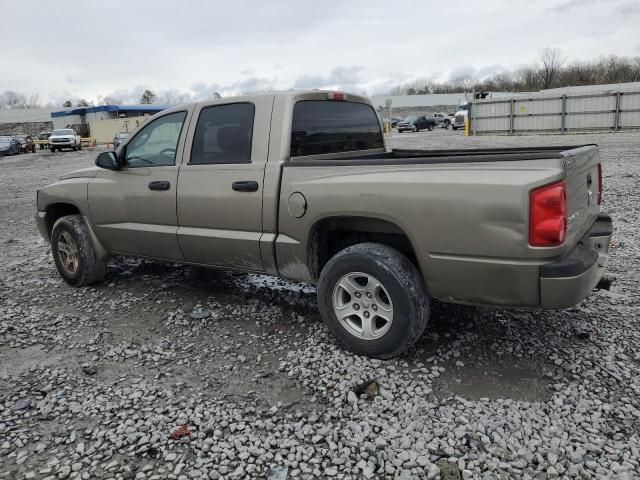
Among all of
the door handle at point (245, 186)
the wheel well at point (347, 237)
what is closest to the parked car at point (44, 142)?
the door handle at point (245, 186)

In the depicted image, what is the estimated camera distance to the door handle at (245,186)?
13.5 ft

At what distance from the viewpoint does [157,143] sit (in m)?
4.97

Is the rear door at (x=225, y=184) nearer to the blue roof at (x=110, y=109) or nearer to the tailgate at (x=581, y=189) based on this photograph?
the tailgate at (x=581, y=189)

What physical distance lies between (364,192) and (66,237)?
3606 mm

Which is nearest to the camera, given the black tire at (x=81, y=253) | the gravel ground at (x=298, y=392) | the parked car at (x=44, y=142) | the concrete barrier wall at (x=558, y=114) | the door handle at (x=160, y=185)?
the gravel ground at (x=298, y=392)

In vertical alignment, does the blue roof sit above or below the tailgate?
above

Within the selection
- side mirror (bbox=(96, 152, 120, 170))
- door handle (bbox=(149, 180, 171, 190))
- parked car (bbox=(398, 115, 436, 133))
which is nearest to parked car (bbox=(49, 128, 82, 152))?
parked car (bbox=(398, 115, 436, 133))

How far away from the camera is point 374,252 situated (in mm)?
3611

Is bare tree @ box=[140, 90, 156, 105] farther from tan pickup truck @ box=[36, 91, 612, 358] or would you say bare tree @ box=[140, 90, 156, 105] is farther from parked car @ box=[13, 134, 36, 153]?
tan pickup truck @ box=[36, 91, 612, 358]

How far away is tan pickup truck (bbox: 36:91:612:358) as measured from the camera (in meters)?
3.09

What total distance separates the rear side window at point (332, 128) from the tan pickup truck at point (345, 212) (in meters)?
0.01

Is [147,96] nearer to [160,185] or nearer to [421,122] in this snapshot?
[421,122]

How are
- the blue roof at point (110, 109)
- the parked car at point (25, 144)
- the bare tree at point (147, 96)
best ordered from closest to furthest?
1. the parked car at point (25, 144)
2. the blue roof at point (110, 109)
3. the bare tree at point (147, 96)

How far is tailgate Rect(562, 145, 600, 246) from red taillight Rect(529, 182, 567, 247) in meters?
0.16
